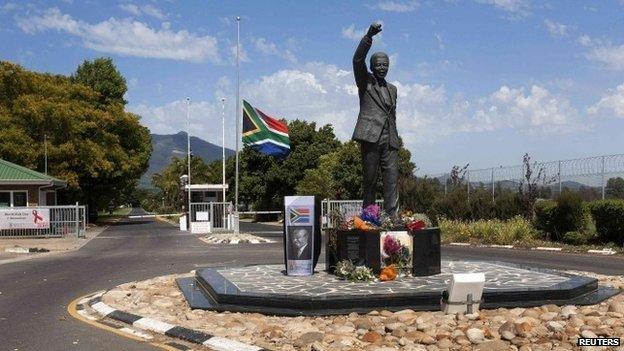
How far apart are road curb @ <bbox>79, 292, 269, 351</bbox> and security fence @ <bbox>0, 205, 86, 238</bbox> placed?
2272 centimetres

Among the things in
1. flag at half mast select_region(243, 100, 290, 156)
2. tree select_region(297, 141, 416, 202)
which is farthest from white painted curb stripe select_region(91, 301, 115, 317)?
tree select_region(297, 141, 416, 202)

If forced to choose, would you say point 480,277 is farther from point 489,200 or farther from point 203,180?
point 203,180

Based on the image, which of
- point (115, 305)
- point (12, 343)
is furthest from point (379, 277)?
point (12, 343)

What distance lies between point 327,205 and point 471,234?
815 cm

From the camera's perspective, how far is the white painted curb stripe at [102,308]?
984 cm

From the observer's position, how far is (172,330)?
830 cm

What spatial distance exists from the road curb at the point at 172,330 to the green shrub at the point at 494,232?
17.1 meters

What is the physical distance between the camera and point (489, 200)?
1142 inches

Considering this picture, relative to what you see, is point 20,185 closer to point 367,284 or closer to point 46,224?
point 46,224

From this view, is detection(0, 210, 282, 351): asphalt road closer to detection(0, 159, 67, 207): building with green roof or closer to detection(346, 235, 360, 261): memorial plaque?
detection(346, 235, 360, 261): memorial plaque

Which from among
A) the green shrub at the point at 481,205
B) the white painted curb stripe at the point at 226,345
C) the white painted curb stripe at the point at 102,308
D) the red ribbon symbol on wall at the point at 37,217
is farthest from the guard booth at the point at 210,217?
the white painted curb stripe at the point at 226,345

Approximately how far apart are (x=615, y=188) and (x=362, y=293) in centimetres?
1836

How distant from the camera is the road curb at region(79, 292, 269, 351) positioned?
739 cm

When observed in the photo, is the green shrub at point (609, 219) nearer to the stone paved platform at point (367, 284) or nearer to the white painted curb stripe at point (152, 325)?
the stone paved platform at point (367, 284)
